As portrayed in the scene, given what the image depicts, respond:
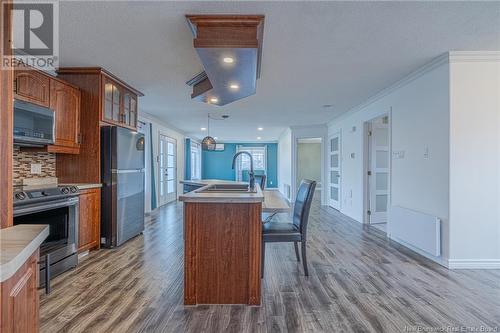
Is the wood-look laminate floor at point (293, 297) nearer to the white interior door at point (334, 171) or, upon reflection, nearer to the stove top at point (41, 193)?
the stove top at point (41, 193)

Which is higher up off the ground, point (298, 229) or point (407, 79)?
point (407, 79)

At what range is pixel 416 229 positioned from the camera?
11.7 feet

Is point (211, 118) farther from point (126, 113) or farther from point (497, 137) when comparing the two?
point (497, 137)

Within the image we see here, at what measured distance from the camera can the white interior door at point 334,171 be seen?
6949 millimetres

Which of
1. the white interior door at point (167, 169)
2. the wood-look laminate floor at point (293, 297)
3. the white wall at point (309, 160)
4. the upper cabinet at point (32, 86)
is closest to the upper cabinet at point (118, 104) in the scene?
the upper cabinet at point (32, 86)

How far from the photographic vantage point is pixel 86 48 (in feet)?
9.59

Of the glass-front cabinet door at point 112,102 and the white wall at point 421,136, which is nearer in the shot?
the white wall at point 421,136

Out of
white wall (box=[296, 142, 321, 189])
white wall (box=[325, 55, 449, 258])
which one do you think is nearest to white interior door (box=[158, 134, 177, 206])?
white wall (box=[325, 55, 449, 258])

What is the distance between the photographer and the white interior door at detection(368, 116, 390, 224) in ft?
17.5

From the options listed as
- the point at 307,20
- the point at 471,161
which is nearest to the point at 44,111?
the point at 307,20


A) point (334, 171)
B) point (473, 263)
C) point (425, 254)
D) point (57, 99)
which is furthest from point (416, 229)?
point (57, 99)

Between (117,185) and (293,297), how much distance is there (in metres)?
2.68

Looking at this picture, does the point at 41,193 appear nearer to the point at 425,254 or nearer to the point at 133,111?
the point at 133,111

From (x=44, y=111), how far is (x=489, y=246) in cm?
505
